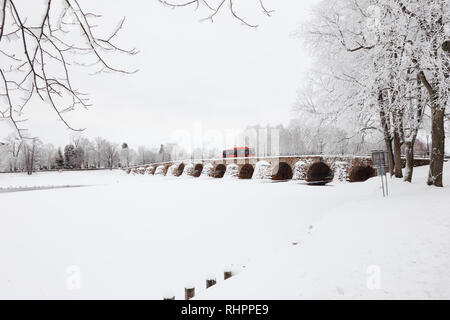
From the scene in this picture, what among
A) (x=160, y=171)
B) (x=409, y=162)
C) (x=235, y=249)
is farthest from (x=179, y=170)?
(x=235, y=249)

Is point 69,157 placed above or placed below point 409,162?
above

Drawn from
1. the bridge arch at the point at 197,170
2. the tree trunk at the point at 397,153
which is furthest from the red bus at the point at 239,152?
the tree trunk at the point at 397,153

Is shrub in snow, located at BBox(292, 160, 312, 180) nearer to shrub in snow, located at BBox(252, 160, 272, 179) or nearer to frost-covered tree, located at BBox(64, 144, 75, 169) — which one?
shrub in snow, located at BBox(252, 160, 272, 179)

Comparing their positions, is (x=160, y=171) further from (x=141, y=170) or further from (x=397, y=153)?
(x=397, y=153)

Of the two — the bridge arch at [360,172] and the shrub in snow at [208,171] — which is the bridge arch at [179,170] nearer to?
the shrub in snow at [208,171]

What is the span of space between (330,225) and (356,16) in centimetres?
1117

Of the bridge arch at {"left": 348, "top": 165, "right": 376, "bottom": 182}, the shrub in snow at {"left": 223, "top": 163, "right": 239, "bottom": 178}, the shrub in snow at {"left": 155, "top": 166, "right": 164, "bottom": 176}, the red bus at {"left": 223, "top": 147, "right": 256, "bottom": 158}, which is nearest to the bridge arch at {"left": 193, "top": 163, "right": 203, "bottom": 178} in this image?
the red bus at {"left": 223, "top": 147, "right": 256, "bottom": 158}

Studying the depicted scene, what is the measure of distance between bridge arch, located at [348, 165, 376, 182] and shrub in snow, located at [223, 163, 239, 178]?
13.6 metres

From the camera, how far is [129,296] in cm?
609

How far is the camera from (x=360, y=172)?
24203 mm

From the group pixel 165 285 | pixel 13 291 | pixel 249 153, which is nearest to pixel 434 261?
pixel 165 285

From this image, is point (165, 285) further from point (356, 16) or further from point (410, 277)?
point (356, 16)

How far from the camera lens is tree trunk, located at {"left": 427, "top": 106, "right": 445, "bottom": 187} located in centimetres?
961

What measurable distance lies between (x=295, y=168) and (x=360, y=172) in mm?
6215
